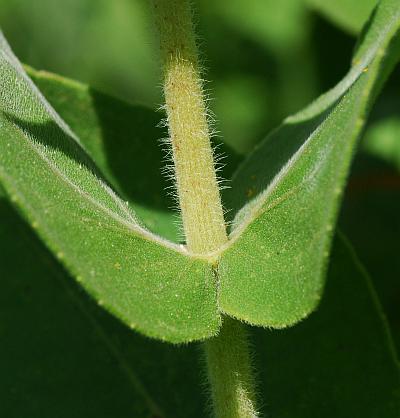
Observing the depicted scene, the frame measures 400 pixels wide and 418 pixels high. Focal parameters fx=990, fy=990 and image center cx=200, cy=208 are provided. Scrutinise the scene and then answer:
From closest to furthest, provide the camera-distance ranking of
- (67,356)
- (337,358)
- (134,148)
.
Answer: (337,358)
(67,356)
(134,148)

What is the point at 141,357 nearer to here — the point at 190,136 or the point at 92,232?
the point at 190,136

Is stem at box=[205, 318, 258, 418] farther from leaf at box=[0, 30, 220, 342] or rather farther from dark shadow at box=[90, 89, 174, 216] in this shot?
dark shadow at box=[90, 89, 174, 216]

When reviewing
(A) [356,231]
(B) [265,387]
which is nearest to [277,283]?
(B) [265,387]

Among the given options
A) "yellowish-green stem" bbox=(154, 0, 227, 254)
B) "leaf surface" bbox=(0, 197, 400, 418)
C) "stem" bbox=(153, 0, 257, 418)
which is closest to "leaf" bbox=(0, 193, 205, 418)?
"leaf surface" bbox=(0, 197, 400, 418)

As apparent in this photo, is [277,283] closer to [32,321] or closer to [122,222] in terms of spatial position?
[122,222]

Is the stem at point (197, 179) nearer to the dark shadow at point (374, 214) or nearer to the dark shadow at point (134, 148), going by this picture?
the dark shadow at point (134, 148)

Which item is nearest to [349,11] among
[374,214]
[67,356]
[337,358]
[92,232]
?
[374,214]

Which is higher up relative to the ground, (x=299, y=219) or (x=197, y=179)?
(x=299, y=219)

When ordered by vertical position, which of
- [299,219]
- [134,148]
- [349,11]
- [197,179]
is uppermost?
[299,219]
